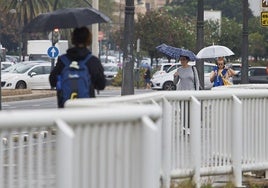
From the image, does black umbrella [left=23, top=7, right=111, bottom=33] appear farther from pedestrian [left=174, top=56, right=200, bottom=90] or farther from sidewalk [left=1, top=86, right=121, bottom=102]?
sidewalk [left=1, top=86, right=121, bottom=102]

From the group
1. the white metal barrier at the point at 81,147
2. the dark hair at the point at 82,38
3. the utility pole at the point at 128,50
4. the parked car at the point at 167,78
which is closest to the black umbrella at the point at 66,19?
the dark hair at the point at 82,38

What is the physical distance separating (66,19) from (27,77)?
38.9m

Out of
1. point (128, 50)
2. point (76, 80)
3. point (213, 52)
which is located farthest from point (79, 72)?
point (213, 52)

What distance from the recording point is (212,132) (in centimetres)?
1152

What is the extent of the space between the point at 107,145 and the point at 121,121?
0.20 metres

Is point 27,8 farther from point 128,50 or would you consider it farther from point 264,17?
point 128,50

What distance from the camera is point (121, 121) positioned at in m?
7.00

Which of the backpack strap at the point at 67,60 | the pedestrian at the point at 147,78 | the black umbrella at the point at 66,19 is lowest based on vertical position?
the pedestrian at the point at 147,78

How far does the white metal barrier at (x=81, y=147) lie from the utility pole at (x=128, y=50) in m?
13.2

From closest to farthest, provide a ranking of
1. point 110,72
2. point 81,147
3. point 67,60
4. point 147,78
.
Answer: point 81,147 → point 67,60 → point 147,78 → point 110,72

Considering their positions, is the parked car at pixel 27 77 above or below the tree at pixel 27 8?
below

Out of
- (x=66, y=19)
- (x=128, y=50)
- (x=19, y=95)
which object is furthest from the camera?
(x=19, y=95)

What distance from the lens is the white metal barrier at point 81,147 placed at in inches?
255

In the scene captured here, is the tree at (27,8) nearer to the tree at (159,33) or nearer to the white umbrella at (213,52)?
the tree at (159,33)
